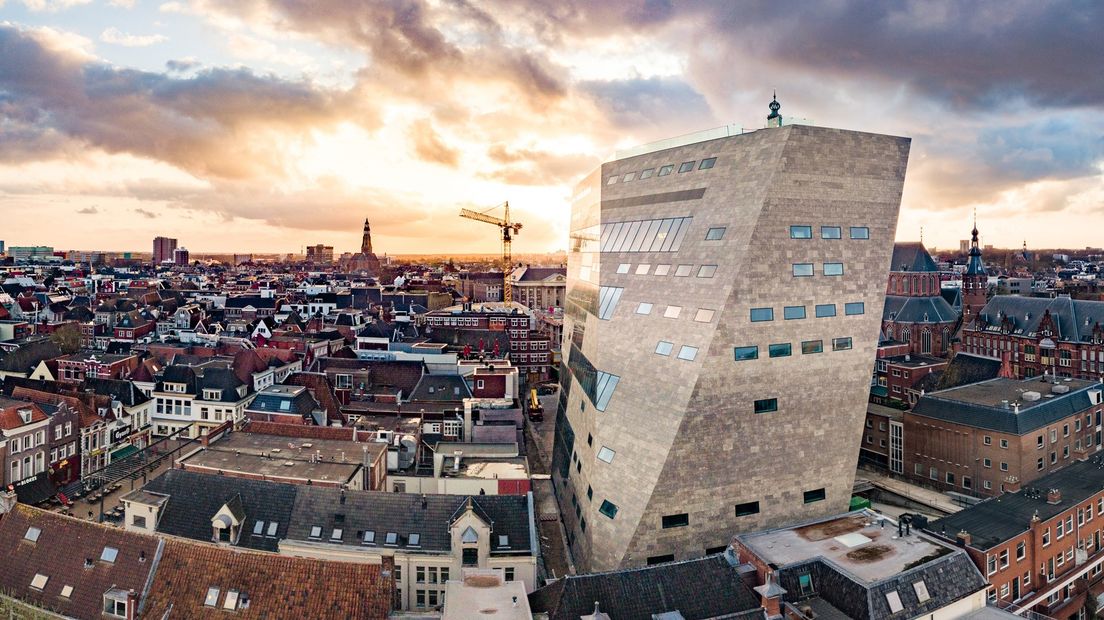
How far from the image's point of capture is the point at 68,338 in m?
135

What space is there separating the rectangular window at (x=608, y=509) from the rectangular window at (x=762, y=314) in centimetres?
1715

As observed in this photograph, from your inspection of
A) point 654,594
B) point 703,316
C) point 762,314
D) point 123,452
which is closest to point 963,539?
point 762,314

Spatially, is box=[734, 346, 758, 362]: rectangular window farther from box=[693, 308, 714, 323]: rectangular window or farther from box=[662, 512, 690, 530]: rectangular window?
box=[662, 512, 690, 530]: rectangular window

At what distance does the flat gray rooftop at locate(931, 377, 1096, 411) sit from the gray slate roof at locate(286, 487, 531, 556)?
5581 cm

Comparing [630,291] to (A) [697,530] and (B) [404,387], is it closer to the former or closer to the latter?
(A) [697,530]

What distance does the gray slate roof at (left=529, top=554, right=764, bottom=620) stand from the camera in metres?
38.2

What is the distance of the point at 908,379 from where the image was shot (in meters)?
96.6

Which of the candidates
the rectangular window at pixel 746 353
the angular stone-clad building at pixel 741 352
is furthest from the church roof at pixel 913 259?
the rectangular window at pixel 746 353

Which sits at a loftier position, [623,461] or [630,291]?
[630,291]

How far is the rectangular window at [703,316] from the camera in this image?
51478 millimetres

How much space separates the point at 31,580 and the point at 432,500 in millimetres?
23152

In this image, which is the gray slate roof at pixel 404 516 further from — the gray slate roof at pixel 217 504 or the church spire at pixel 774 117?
the church spire at pixel 774 117

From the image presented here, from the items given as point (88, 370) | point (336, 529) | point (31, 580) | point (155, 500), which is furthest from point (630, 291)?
point (88, 370)

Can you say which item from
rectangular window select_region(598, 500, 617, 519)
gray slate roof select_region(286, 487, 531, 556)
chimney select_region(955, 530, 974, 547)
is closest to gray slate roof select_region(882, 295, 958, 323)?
chimney select_region(955, 530, 974, 547)
